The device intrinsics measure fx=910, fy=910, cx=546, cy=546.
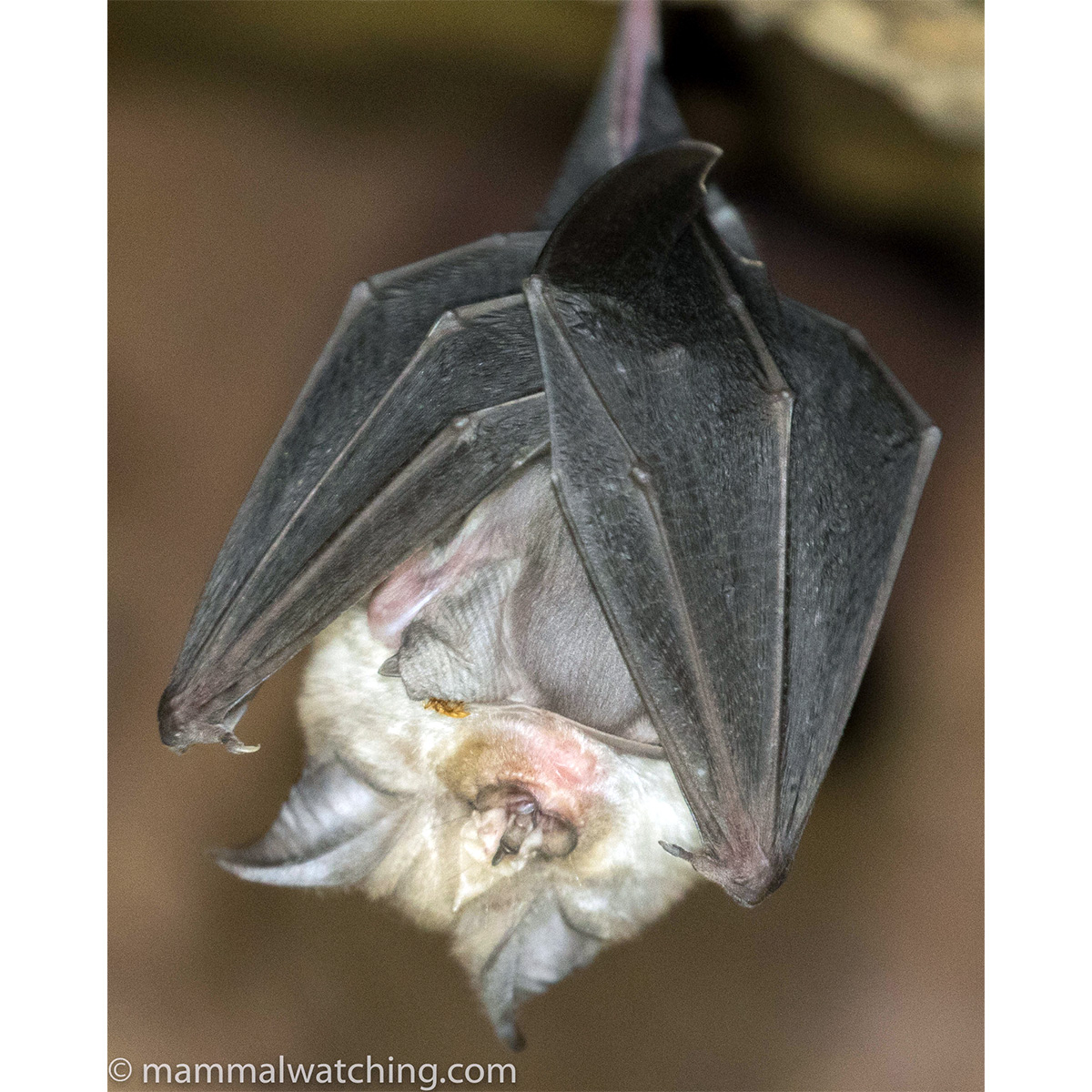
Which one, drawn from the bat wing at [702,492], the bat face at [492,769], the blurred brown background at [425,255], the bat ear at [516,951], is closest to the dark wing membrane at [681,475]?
the bat wing at [702,492]

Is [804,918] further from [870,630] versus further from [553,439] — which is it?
[553,439]

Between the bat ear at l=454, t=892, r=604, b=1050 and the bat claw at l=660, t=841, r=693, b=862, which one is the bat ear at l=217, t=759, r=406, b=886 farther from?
the bat claw at l=660, t=841, r=693, b=862

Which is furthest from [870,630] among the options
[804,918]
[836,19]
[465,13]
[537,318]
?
[465,13]

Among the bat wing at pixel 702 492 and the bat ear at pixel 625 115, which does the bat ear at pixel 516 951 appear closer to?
the bat wing at pixel 702 492

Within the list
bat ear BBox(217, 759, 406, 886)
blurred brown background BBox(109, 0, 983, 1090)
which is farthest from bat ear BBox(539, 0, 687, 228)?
bat ear BBox(217, 759, 406, 886)

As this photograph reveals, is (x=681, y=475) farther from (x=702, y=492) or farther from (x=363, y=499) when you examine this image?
(x=363, y=499)

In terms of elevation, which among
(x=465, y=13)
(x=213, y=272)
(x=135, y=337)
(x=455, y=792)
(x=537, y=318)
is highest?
(x=465, y=13)
